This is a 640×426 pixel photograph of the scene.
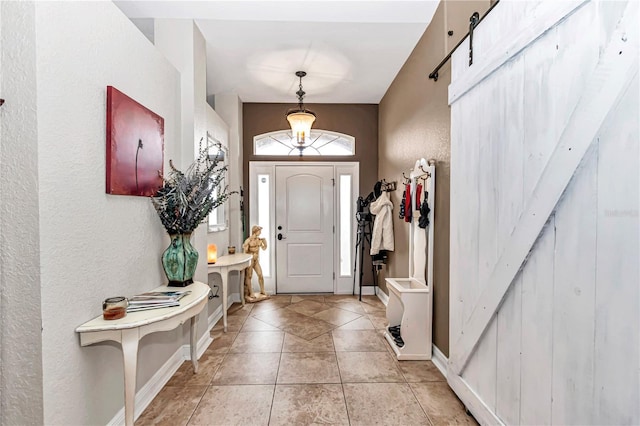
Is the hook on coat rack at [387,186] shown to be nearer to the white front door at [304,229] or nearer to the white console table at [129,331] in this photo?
the white front door at [304,229]

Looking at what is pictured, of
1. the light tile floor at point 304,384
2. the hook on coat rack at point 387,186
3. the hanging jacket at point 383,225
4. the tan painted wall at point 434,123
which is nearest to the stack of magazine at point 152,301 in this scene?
the light tile floor at point 304,384

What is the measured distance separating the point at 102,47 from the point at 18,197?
0.90 meters

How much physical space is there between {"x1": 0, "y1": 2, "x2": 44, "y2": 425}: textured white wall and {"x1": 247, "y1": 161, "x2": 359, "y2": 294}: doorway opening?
3.44 metres

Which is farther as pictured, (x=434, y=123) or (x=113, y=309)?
(x=434, y=123)

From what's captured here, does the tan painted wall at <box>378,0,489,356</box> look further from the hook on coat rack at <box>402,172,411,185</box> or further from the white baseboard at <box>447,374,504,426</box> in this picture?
the white baseboard at <box>447,374,504,426</box>

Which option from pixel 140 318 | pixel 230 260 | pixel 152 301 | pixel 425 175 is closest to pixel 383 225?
pixel 425 175

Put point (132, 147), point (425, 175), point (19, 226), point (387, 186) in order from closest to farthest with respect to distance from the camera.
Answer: point (19, 226), point (132, 147), point (425, 175), point (387, 186)

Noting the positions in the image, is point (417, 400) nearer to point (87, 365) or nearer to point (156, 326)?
point (156, 326)

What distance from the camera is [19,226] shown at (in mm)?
1243

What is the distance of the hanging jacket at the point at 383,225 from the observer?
12.8ft

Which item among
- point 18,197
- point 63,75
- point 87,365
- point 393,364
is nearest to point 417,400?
point 393,364

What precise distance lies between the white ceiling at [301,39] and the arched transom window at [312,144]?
71 centimetres

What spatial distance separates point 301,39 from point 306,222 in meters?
2.56

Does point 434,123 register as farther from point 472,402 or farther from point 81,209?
point 81,209
